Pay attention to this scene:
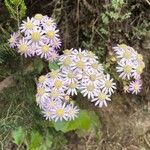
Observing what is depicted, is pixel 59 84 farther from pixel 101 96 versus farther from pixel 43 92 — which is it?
pixel 101 96

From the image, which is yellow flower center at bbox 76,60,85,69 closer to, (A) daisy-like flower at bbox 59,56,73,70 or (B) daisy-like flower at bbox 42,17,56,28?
(A) daisy-like flower at bbox 59,56,73,70

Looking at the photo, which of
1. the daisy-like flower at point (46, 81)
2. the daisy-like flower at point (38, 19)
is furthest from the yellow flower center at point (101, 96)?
the daisy-like flower at point (38, 19)

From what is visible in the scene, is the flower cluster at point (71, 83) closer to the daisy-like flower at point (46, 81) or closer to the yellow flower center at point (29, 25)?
the daisy-like flower at point (46, 81)

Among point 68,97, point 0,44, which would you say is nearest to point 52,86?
point 68,97

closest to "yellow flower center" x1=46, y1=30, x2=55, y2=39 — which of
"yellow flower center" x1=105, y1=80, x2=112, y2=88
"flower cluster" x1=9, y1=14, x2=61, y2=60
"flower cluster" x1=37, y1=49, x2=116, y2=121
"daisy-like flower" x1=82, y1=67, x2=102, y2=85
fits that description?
"flower cluster" x1=9, y1=14, x2=61, y2=60

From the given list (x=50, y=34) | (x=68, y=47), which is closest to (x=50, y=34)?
(x=50, y=34)

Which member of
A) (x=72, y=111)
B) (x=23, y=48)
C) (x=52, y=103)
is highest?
(x=23, y=48)
